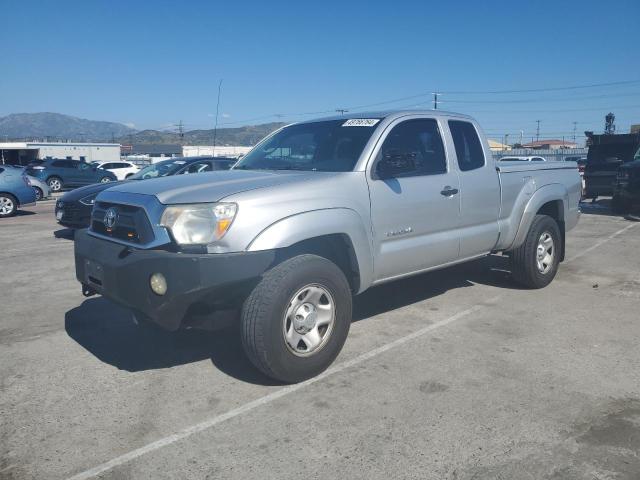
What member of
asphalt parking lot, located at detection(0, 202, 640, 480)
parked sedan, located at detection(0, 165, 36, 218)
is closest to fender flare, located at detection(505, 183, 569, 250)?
asphalt parking lot, located at detection(0, 202, 640, 480)

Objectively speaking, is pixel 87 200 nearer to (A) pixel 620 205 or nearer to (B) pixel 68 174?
(A) pixel 620 205

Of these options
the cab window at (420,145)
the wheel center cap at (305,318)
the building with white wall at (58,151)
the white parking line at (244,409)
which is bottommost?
the white parking line at (244,409)

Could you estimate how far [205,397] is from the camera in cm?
344

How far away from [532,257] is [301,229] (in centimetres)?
341

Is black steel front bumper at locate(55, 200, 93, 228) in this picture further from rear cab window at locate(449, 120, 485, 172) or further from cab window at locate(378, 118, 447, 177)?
rear cab window at locate(449, 120, 485, 172)

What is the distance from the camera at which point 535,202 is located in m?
5.87

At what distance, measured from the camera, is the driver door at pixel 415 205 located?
421cm

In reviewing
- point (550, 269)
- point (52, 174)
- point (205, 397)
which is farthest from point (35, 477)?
point (52, 174)

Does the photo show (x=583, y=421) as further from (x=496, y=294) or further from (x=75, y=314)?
(x=75, y=314)

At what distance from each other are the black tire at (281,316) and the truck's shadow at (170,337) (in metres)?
0.26

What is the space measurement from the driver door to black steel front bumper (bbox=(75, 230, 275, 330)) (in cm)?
118

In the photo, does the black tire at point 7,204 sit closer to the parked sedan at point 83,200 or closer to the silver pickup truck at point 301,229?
the parked sedan at point 83,200

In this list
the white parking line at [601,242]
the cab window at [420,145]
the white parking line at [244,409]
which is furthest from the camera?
the white parking line at [601,242]

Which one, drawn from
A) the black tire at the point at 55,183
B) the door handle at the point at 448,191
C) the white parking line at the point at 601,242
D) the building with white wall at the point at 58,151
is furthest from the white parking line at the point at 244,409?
the building with white wall at the point at 58,151
